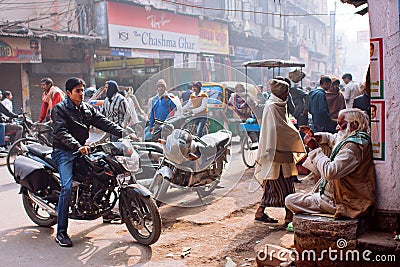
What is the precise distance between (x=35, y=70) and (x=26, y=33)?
214 cm

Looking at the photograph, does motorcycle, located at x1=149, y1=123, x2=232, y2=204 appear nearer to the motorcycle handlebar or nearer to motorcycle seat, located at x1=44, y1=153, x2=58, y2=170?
the motorcycle handlebar

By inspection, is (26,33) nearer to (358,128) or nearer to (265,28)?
(358,128)

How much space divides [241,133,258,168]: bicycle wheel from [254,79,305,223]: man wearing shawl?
404cm

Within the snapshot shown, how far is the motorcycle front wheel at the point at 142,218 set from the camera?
14.4ft

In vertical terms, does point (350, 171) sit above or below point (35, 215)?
above

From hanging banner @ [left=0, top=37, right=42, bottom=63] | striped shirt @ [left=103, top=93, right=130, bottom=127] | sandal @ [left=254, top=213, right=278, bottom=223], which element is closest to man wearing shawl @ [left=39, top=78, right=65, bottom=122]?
striped shirt @ [left=103, top=93, right=130, bottom=127]

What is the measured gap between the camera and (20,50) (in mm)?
15383

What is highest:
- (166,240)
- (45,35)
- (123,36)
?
(123,36)

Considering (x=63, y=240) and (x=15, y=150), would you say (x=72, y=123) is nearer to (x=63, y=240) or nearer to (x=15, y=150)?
(x=63, y=240)

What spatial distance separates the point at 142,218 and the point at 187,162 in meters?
1.33

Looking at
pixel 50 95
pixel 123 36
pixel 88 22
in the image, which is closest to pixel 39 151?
pixel 50 95

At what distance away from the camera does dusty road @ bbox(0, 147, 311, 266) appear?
425 centimetres

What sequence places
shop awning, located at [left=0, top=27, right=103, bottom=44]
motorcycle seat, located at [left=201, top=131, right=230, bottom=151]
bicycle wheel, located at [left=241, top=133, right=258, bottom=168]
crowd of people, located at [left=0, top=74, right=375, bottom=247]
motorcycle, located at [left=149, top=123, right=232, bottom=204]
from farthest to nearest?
shop awning, located at [left=0, top=27, right=103, bottom=44] < bicycle wheel, located at [left=241, top=133, right=258, bottom=168] < motorcycle seat, located at [left=201, top=131, right=230, bottom=151] < motorcycle, located at [left=149, top=123, right=232, bottom=204] < crowd of people, located at [left=0, top=74, right=375, bottom=247]

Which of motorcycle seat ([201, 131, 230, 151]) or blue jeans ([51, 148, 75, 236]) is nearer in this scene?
blue jeans ([51, 148, 75, 236])
